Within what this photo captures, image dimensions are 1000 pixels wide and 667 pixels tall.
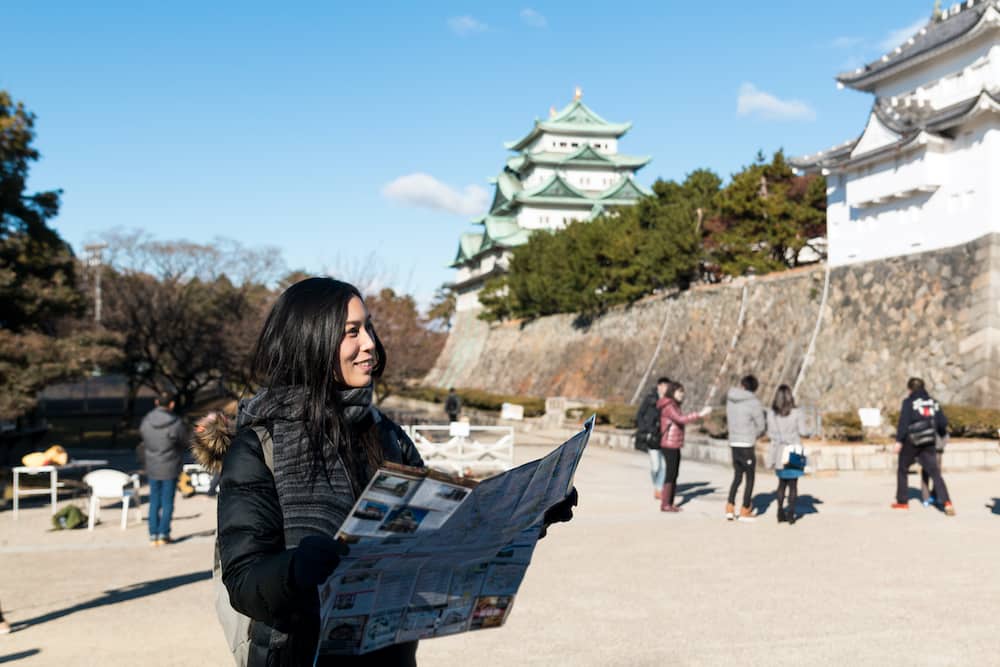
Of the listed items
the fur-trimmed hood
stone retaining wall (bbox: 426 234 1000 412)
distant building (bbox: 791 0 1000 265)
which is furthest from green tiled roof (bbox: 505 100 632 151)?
the fur-trimmed hood

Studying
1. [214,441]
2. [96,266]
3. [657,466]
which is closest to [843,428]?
[657,466]

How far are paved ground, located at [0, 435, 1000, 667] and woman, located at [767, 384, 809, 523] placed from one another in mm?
471

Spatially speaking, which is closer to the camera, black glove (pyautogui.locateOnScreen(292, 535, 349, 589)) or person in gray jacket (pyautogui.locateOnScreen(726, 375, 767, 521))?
black glove (pyautogui.locateOnScreen(292, 535, 349, 589))

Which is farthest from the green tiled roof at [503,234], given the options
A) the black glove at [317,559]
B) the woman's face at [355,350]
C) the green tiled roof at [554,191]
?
the black glove at [317,559]

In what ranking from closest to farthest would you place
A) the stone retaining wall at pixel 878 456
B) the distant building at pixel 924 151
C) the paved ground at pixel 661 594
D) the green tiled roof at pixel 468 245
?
the paved ground at pixel 661 594 → the stone retaining wall at pixel 878 456 → the distant building at pixel 924 151 → the green tiled roof at pixel 468 245

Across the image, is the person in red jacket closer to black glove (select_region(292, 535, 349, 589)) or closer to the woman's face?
the woman's face

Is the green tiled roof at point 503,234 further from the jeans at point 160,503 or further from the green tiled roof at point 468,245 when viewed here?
the jeans at point 160,503

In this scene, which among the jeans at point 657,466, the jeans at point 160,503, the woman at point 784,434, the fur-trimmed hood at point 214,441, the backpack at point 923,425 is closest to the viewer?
the fur-trimmed hood at point 214,441

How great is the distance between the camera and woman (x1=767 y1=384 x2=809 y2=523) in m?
9.96

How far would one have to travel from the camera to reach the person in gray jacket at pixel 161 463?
9.04m

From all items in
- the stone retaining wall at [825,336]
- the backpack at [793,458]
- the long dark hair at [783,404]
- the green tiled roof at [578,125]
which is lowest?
the backpack at [793,458]

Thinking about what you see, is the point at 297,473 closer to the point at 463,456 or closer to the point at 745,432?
the point at 745,432

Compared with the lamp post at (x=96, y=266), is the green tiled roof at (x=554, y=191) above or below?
above

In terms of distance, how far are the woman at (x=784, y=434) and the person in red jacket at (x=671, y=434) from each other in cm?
80
